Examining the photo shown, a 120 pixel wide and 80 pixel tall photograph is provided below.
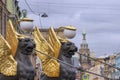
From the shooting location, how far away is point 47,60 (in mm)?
11711

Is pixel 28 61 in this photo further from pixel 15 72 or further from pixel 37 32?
pixel 37 32

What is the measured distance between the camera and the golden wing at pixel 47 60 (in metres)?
11.6

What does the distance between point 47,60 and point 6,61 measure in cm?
130

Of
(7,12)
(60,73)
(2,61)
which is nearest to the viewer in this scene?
(2,61)

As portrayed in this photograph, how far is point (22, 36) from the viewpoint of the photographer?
1122 centimetres

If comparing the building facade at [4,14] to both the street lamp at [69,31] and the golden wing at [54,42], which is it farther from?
the street lamp at [69,31]

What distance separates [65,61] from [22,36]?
1.08 metres

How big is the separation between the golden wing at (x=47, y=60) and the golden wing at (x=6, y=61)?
1.07 meters

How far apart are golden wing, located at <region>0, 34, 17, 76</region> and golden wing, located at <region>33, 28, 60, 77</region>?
107 cm

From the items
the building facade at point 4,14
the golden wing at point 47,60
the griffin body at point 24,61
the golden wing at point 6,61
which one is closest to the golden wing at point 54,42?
the golden wing at point 47,60

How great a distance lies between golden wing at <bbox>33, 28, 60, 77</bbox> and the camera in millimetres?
11555

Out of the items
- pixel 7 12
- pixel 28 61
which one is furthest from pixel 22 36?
pixel 7 12

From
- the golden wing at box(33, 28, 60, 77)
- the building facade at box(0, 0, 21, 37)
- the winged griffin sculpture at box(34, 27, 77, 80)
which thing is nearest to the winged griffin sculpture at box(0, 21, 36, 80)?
the winged griffin sculpture at box(34, 27, 77, 80)

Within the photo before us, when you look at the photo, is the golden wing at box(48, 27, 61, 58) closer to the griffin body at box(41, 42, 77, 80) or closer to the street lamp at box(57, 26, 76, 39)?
the griffin body at box(41, 42, 77, 80)
